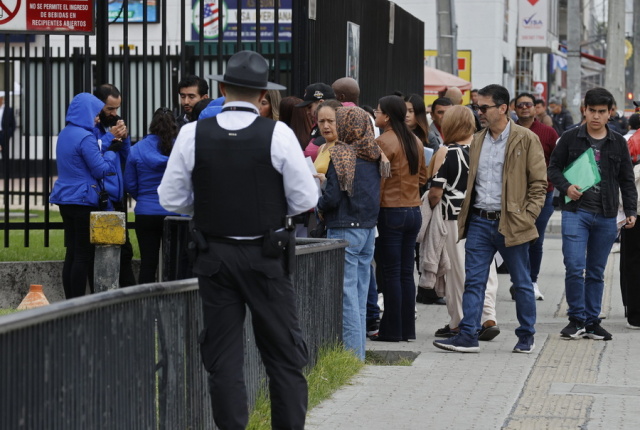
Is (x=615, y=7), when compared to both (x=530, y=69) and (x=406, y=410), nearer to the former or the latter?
(x=530, y=69)

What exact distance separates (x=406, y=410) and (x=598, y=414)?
101 cm

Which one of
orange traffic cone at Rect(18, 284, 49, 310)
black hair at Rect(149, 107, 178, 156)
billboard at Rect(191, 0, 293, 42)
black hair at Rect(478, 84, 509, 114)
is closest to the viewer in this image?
black hair at Rect(478, 84, 509, 114)

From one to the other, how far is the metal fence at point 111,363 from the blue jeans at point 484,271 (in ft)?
8.80

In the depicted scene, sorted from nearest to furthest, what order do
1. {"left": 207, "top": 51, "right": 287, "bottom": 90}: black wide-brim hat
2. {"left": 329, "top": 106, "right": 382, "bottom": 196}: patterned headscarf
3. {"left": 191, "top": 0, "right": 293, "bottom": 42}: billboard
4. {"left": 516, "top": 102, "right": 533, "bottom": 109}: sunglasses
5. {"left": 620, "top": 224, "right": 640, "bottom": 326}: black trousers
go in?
{"left": 207, "top": 51, "right": 287, "bottom": 90}: black wide-brim hat → {"left": 329, "top": 106, "right": 382, "bottom": 196}: patterned headscarf → {"left": 620, "top": 224, "right": 640, "bottom": 326}: black trousers → {"left": 516, "top": 102, "right": 533, "bottom": 109}: sunglasses → {"left": 191, "top": 0, "right": 293, "bottom": 42}: billboard

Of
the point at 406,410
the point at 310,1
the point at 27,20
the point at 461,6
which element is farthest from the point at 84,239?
the point at 461,6

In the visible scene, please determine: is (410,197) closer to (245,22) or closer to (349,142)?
(349,142)

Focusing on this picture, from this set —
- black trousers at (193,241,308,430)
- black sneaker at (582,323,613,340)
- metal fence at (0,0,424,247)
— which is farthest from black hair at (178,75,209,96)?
black trousers at (193,241,308,430)

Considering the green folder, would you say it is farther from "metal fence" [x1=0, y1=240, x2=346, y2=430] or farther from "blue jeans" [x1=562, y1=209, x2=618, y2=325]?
"metal fence" [x1=0, y1=240, x2=346, y2=430]

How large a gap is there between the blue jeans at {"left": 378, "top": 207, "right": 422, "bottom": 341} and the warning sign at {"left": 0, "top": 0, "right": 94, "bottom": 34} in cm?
305

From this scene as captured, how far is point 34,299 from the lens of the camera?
944cm

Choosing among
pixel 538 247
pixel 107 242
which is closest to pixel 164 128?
pixel 107 242

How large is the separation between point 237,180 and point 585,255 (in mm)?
5188

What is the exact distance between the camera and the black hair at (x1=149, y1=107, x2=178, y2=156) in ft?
30.0

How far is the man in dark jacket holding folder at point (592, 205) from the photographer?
9258 mm
